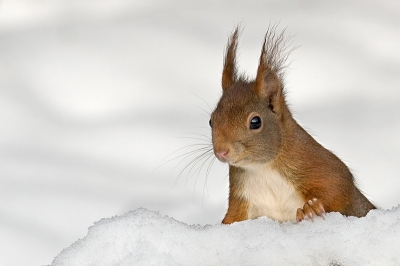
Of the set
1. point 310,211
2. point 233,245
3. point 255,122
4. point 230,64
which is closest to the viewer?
point 233,245

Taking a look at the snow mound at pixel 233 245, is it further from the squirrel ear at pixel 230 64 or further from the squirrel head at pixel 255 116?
the squirrel ear at pixel 230 64

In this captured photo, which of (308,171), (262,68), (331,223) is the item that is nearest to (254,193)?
(308,171)

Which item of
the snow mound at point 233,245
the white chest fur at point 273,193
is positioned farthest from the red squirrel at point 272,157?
the snow mound at point 233,245

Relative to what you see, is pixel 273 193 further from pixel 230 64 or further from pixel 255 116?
pixel 230 64

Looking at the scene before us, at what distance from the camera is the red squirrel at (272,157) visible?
4.72ft

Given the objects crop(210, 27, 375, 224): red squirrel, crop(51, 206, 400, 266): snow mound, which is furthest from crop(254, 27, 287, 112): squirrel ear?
crop(51, 206, 400, 266): snow mound

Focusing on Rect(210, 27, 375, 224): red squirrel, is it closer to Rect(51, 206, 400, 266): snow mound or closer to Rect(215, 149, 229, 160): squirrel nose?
Rect(215, 149, 229, 160): squirrel nose

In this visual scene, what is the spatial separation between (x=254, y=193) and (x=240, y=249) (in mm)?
524

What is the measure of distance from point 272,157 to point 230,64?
303 mm

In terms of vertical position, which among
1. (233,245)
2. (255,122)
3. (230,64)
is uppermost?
(230,64)

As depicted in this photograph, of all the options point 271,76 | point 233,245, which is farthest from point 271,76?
point 233,245

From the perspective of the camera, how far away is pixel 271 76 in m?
1.52

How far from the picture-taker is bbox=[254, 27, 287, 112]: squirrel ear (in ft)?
4.91

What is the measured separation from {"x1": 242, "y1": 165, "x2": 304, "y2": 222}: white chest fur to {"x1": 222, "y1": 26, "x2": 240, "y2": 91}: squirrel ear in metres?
0.25
